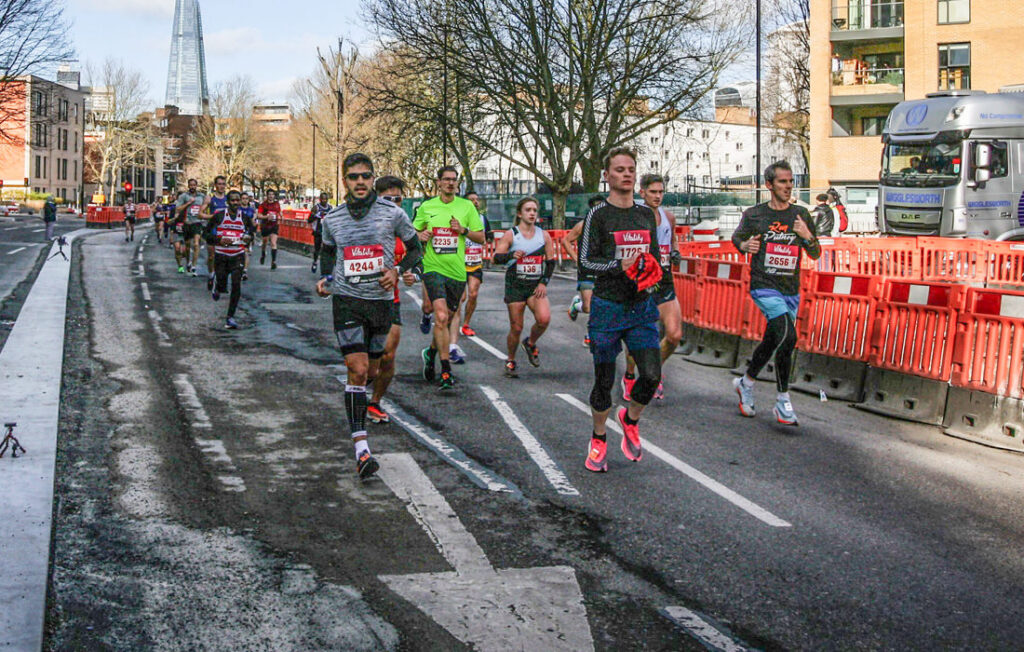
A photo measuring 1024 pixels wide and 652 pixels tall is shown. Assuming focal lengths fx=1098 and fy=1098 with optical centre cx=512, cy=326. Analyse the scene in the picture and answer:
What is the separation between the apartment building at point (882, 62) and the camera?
A: 4719cm

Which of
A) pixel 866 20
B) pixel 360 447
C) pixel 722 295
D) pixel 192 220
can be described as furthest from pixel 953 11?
pixel 360 447

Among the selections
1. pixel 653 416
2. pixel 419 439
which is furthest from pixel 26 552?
pixel 653 416

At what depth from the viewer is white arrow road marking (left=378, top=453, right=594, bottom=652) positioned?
4.19 meters

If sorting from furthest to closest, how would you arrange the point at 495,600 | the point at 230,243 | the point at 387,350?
the point at 230,243 < the point at 387,350 < the point at 495,600

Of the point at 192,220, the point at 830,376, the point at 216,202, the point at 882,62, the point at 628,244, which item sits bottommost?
the point at 830,376

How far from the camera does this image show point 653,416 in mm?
9148

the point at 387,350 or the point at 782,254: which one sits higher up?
the point at 782,254

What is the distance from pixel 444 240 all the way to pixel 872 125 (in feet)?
151

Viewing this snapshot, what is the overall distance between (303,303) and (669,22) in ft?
69.6

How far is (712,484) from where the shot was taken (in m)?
6.77

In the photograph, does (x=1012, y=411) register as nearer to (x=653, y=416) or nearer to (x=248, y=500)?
(x=653, y=416)

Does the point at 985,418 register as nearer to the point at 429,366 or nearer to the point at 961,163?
the point at 429,366

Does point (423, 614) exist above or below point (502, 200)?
below

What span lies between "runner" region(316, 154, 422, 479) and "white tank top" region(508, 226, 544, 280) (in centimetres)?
392
